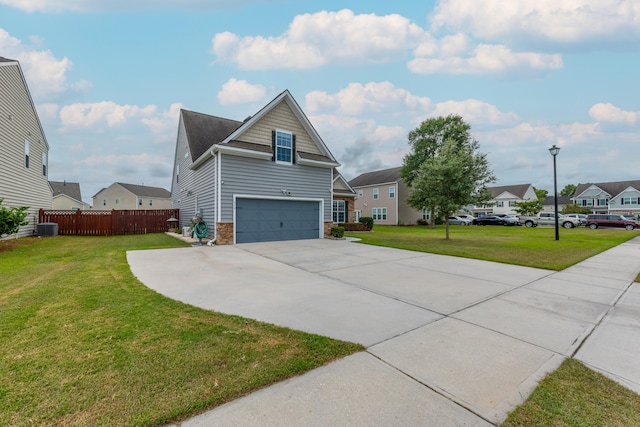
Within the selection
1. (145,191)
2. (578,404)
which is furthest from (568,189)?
(145,191)

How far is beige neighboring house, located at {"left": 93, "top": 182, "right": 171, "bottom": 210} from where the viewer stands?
45.6 m

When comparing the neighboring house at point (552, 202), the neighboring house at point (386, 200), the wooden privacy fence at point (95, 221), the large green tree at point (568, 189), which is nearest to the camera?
the wooden privacy fence at point (95, 221)

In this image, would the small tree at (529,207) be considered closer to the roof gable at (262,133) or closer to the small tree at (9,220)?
the roof gable at (262,133)

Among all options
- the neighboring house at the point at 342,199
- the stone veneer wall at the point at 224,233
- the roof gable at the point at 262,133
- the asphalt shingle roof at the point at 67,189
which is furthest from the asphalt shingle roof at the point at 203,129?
the asphalt shingle roof at the point at 67,189

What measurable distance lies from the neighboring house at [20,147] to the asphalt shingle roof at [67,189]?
38.6 metres

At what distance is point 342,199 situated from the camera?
79.5 ft

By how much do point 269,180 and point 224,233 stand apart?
3.29 metres

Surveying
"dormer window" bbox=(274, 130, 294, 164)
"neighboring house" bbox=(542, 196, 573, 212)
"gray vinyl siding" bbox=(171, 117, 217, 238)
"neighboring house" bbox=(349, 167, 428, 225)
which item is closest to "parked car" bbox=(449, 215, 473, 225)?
"neighboring house" bbox=(349, 167, 428, 225)

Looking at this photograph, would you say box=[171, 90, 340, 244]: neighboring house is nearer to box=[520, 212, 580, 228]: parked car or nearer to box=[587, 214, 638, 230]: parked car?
box=[520, 212, 580, 228]: parked car

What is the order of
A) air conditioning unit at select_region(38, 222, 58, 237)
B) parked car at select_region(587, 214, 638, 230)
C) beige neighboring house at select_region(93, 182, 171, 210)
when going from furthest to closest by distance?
beige neighboring house at select_region(93, 182, 171, 210) → parked car at select_region(587, 214, 638, 230) → air conditioning unit at select_region(38, 222, 58, 237)

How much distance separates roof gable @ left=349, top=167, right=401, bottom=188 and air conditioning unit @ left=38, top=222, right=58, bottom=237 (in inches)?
1255

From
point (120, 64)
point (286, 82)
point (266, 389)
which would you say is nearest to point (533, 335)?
point (266, 389)

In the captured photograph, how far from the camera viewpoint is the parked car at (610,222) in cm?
2798

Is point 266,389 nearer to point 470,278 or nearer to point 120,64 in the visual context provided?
point 470,278
